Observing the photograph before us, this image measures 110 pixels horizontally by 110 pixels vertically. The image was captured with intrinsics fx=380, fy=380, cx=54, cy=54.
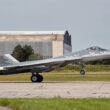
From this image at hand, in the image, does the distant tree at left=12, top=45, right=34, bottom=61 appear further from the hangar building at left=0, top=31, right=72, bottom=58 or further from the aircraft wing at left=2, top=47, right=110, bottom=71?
the aircraft wing at left=2, top=47, right=110, bottom=71

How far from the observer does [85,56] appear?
3055 centimetres

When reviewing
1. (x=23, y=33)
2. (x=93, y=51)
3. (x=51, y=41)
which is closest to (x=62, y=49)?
(x=51, y=41)

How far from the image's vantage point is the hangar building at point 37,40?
12100 centimetres

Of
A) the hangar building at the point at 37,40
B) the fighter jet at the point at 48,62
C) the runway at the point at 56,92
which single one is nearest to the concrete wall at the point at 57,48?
the hangar building at the point at 37,40

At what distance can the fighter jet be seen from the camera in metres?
29.9

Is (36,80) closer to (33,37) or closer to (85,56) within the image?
(85,56)

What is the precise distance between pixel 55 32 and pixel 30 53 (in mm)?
10765

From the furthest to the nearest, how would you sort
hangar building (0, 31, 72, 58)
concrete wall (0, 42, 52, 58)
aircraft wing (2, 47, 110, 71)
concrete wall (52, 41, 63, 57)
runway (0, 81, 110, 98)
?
concrete wall (52, 41, 63, 57) → concrete wall (0, 42, 52, 58) → hangar building (0, 31, 72, 58) → aircraft wing (2, 47, 110, 71) → runway (0, 81, 110, 98)

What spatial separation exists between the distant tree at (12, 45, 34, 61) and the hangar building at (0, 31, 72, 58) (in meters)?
3.42

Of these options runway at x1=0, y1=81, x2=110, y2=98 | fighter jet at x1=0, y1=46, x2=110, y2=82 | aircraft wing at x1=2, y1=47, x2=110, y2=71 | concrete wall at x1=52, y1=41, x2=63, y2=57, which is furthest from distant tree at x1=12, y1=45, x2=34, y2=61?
runway at x1=0, y1=81, x2=110, y2=98

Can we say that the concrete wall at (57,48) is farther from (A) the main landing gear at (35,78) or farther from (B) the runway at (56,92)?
(B) the runway at (56,92)

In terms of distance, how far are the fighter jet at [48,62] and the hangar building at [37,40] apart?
3535 inches

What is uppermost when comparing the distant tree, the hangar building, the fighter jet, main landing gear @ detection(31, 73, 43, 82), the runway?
the hangar building

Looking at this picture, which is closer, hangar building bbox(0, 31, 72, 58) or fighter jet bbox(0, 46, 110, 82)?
fighter jet bbox(0, 46, 110, 82)
